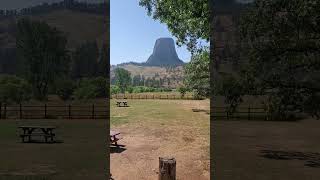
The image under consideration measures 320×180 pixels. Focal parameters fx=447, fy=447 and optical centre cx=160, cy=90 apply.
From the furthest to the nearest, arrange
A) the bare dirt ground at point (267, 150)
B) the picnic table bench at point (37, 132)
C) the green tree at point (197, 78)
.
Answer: the green tree at point (197, 78) < the picnic table bench at point (37, 132) < the bare dirt ground at point (267, 150)

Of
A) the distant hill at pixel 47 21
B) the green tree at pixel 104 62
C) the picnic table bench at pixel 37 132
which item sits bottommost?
the picnic table bench at pixel 37 132

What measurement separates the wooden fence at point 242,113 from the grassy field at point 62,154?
2705 mm

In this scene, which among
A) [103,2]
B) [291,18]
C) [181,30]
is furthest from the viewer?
[181,30]

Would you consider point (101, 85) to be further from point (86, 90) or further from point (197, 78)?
point (197, 78)

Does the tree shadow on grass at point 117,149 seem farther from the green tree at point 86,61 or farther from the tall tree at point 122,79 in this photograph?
the tall tree at point 122,79

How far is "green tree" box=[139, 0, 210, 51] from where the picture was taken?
596 inches

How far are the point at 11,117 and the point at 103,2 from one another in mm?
4175

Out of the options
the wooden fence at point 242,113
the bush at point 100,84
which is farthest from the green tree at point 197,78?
the bush at point 100,84

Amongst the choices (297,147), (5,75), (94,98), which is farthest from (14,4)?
(297,147)

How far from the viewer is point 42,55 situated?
35.0 ft

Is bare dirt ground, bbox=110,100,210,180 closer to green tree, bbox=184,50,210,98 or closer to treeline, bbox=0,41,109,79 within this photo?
treeline, bbox=0,41,109,79

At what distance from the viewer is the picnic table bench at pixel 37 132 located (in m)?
11.4

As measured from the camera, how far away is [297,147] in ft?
37.3

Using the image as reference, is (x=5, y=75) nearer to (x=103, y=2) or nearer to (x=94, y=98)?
(x=94, y=98)
